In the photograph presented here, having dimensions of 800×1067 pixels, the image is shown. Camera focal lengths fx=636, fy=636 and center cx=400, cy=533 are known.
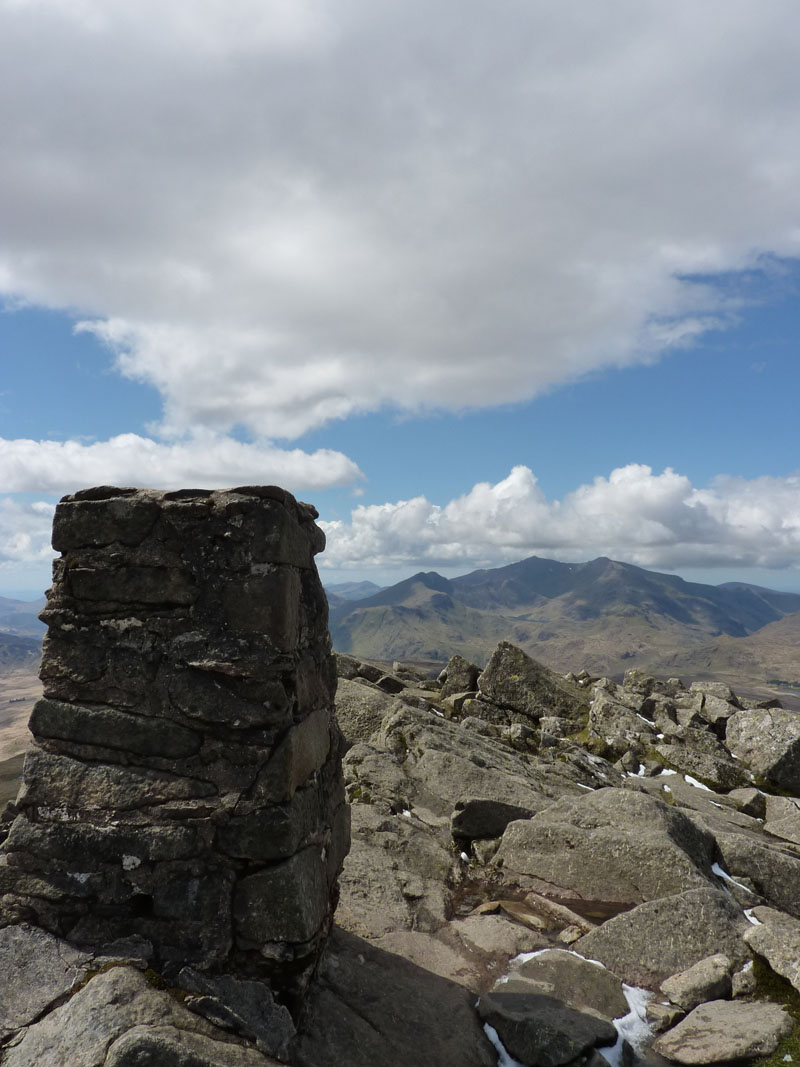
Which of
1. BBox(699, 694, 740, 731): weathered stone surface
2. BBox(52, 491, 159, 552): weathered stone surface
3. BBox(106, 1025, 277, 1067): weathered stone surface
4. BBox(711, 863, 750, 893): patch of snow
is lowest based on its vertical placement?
BBox(699, 694, 740, 731): weathered stone surface

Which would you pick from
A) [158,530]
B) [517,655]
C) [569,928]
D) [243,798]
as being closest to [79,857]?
[243,798]

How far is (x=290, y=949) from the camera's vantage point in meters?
7.91

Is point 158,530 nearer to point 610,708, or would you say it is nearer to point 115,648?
point 115,648

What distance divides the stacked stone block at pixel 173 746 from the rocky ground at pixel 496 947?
58 cm

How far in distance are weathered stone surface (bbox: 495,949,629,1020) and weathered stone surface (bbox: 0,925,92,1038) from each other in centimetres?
654

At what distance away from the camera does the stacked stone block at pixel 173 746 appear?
7.80 m

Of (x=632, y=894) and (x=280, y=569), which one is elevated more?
(x=280, y=569)

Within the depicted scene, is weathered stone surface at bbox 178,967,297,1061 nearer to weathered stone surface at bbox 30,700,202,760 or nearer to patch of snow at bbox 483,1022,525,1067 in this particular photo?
weathered stone surface at bbox 30,700,202,760

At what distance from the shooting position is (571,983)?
1052 cm

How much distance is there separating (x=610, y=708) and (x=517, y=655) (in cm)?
501

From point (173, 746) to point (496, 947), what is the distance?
24.8 feet

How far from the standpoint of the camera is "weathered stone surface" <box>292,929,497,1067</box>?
816cm

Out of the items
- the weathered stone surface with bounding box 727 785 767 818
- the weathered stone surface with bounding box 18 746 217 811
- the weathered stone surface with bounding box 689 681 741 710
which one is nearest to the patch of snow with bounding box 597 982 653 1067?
the weathered stone surface with bounding box 18 746 217 811

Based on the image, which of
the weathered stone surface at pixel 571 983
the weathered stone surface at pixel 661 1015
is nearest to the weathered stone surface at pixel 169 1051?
the weathered stone surface at pixel 571 983
